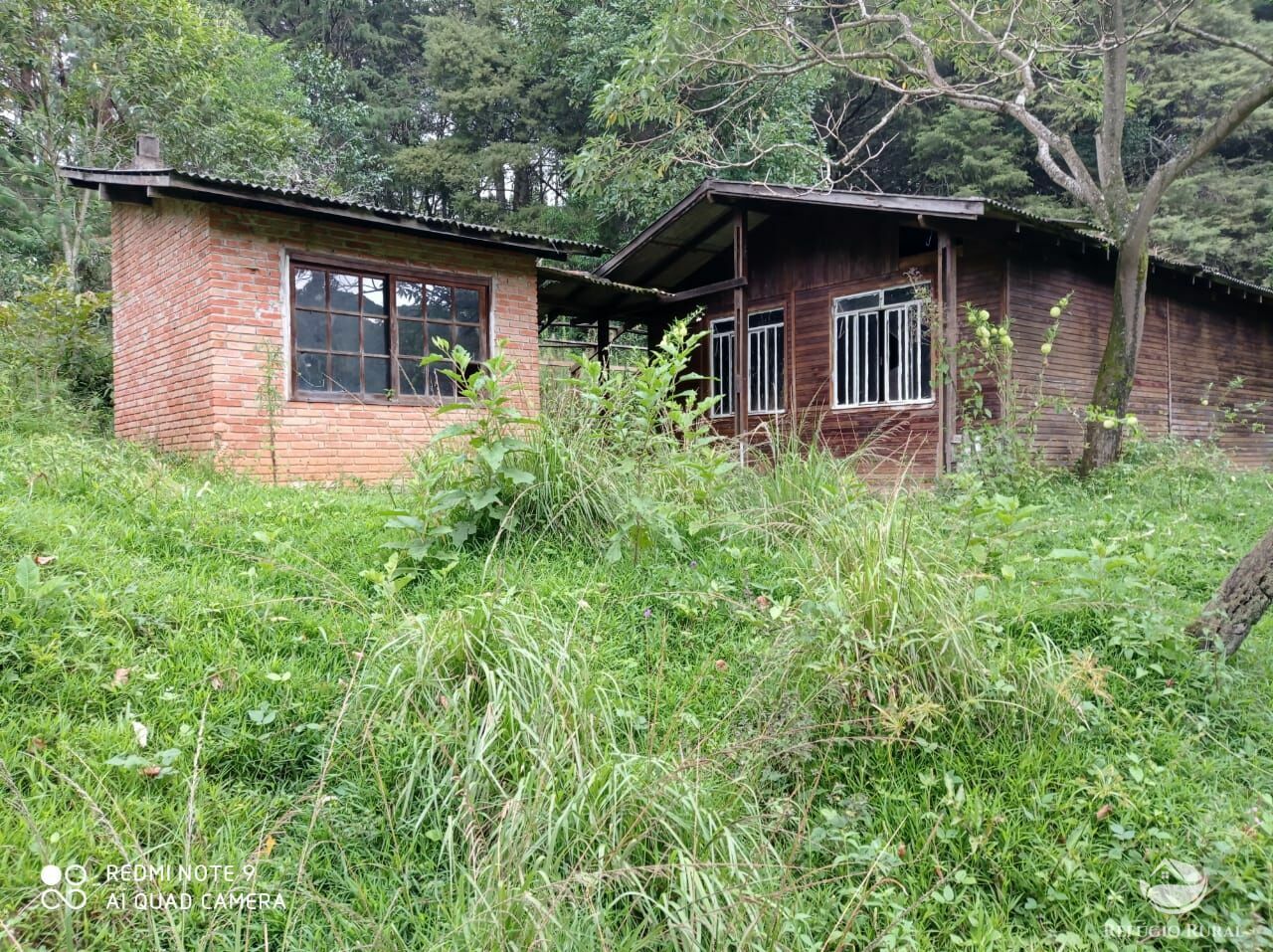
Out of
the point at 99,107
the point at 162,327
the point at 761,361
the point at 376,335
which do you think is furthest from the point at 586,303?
the point at 99,107

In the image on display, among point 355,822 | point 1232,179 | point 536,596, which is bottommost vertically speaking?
point 355,822

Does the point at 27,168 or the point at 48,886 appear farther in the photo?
the point at 27,168

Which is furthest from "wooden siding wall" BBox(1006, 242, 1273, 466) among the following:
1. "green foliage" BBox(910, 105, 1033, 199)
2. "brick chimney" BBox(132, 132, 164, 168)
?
"brick chimney" BBox(132, 132, 164, 168)

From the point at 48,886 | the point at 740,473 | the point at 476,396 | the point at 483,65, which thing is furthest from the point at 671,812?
the point at 483,65

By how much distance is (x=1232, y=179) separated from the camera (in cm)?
1933

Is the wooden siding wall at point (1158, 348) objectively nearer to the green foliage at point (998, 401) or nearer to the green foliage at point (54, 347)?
the green foliage at point (998, 401)

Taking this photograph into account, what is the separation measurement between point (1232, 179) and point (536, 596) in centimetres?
2378

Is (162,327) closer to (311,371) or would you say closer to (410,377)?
(311,371)

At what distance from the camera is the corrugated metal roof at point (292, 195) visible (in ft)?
21.7

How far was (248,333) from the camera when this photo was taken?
7148 millimetres

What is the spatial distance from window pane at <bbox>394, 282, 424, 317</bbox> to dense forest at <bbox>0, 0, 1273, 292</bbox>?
2.79 meters

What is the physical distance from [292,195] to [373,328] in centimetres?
147

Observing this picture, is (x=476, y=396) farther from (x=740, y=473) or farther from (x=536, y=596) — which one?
(x=740, y=473)

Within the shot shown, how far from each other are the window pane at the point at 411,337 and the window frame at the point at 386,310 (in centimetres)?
5
